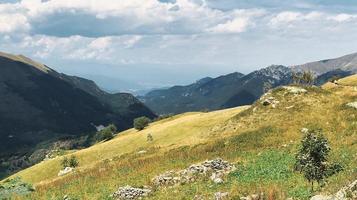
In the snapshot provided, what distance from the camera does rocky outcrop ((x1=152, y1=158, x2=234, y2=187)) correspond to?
4128cm

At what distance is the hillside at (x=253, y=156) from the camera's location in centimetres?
3469

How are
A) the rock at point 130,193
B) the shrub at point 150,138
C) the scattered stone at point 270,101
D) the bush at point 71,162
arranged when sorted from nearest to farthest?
the rock at point 130,193 → the scattered stone at point 270,101 → the bush at point 71,162 → the shrub at point 150,138

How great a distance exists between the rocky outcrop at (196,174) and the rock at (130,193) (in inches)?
131

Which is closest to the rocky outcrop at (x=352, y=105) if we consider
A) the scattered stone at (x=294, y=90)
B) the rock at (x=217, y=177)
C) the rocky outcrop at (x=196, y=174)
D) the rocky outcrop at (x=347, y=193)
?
the scattered stone at (x=294, y=90)

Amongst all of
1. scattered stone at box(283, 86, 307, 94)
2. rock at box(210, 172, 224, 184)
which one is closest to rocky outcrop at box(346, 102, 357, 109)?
scattered stone at box(283, 86, 307, 94)

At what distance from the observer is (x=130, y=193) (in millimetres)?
37594

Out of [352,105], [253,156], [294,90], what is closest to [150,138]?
[294,90]

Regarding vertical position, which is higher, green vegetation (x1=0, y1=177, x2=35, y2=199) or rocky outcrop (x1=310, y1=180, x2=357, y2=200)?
rocky outcrop (x1=310, y1=180, x2=357, y2=200)

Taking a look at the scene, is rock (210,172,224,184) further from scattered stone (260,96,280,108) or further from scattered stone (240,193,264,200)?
scattered stone (260,96,280,108)

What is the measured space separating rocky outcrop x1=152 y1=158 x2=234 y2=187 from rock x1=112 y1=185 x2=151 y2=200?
333cm

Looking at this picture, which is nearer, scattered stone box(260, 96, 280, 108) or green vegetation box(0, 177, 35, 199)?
green vegetation box(0, 177, 35, 199)

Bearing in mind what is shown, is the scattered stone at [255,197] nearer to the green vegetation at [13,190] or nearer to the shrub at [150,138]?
the green vegetation at [13,190]

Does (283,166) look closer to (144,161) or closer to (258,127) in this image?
(144,161)

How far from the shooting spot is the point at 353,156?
4162 centimetres
